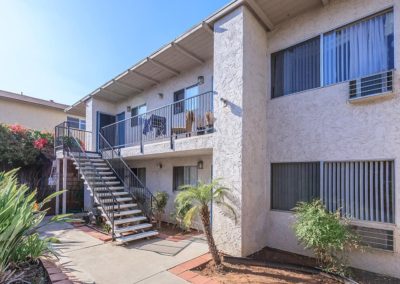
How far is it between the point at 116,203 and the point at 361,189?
297 inches

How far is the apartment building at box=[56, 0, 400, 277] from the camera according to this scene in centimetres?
538

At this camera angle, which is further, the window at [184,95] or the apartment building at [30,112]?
the apartment building at [30,112]

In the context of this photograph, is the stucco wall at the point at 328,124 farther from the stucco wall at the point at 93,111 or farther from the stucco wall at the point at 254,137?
the stucco wall at the point at 93,111

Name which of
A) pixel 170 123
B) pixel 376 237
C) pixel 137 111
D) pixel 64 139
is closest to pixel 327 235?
Answer: pixel 376 237

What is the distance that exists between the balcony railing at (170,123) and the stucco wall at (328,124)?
6.97 ft

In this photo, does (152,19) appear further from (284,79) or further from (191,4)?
(284,79)

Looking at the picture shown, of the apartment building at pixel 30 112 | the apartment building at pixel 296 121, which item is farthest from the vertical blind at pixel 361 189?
the apartment building at pixel 30 112

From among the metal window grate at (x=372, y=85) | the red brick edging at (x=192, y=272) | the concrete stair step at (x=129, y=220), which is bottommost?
the red brick edging at (x=192, y=272)

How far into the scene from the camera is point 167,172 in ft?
34.0

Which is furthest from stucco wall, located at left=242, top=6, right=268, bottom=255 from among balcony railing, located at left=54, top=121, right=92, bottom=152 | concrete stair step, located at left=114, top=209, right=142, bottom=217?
balcony railing, located at left=54, top=121, right=92, bottom=152

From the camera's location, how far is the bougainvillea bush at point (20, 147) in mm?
11773

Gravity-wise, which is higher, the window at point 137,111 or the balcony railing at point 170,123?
the window at point 137,111

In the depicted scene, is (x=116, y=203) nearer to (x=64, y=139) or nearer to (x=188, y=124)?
(x=188, y=124)

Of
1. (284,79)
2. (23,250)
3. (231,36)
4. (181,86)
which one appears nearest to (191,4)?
(181,86)
